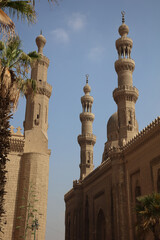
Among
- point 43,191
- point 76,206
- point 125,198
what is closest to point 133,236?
point 125,198

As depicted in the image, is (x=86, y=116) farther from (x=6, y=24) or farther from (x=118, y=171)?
(x=6, y=24)

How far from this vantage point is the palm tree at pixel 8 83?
793 centimetres

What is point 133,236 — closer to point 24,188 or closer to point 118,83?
point 24,188

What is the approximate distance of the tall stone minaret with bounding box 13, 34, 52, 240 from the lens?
18516 mm

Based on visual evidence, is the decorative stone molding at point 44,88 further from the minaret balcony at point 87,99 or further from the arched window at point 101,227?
the minaret balcony at point 87,99

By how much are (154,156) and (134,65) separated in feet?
37.4

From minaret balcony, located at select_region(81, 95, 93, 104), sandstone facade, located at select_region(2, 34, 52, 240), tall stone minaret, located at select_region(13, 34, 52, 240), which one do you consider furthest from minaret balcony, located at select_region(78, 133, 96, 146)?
sandstone facade, located at select_region(2, 34, 52, 240)

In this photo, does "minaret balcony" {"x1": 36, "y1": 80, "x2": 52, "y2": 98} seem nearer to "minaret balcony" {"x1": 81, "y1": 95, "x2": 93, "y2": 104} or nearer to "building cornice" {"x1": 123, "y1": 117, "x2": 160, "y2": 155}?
"building cornice" {"x1": 123, "y1": 117, "x2": 160, "y2": 155}

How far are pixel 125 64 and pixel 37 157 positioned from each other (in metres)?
11.1

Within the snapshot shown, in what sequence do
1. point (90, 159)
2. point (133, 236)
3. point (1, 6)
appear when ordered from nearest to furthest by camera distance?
point (1, 6) → point (133, 236) → point (90, 159)

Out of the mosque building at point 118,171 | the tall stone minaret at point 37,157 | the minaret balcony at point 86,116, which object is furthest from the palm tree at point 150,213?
the minaret balcony at point 86,116

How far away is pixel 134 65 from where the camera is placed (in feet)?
83.8

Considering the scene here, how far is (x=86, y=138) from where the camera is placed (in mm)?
34000

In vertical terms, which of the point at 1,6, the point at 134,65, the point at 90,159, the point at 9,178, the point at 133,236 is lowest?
the point at 133,236
